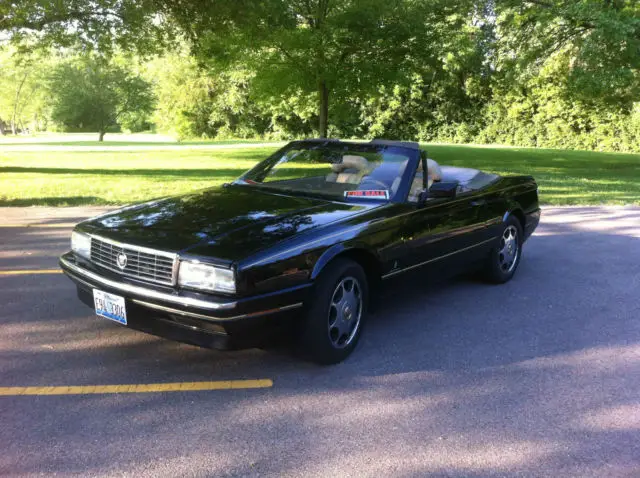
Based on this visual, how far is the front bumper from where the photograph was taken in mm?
3178

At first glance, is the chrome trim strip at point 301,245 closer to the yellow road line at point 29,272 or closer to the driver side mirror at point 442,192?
the driver side mirror at point 442,192

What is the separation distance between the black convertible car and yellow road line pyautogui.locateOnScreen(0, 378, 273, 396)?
32cm

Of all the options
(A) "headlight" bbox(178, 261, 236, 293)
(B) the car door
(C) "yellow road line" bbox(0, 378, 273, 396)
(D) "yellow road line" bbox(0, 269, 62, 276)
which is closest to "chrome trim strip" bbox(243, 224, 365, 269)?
(A) "headlight" bbox(178, 261, 236, 293)

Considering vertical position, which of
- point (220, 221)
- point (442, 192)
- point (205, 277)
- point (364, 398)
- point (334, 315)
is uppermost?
point (442, 192)

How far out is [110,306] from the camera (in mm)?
3570

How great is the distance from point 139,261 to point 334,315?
1.26 metres

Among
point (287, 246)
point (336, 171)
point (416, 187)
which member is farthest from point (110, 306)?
point (416, 187)

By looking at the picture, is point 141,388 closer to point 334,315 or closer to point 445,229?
point 334,315

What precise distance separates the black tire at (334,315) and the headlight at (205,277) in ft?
1.89

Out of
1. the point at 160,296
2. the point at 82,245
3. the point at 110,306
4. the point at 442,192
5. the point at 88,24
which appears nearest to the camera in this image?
the point at 160,296

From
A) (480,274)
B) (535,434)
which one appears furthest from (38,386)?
(480,274)

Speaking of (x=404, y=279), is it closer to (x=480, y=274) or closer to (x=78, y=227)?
(x=480, y=274)

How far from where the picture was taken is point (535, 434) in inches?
119

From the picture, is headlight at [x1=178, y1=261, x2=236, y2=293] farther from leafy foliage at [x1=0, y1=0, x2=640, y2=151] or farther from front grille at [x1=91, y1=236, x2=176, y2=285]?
leafy foliage at [x1=0, y1=0, x2=640, y2=151]
